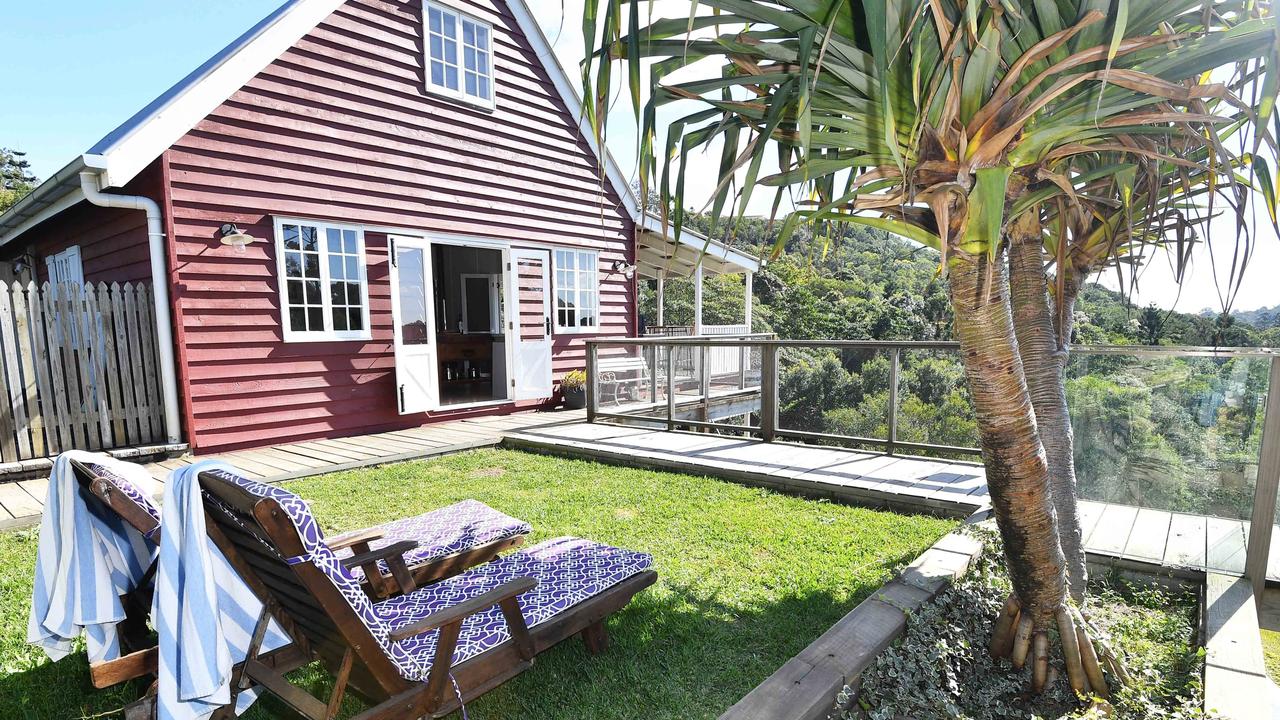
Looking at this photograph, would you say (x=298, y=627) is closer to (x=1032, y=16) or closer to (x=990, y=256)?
(x=990, y=256)

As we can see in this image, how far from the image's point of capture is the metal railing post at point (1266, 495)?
8.71 feet

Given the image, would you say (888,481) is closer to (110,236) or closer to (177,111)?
(177,111)

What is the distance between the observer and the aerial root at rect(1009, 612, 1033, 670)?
195 centimetres

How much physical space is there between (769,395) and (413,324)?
13.4 ft

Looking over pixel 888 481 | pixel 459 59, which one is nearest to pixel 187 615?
pixel 888 481

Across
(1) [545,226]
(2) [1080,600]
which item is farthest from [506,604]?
(1) [545,226]

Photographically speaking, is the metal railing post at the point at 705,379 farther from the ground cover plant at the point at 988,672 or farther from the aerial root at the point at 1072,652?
the aerial root at the point at 1072,652

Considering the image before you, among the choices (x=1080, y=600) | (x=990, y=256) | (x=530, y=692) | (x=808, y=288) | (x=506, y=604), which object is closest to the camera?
(x=990, y=256)

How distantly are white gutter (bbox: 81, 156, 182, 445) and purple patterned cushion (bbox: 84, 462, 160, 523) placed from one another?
4346 millimetres

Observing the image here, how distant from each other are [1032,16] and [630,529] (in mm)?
2988

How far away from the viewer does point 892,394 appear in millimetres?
4918

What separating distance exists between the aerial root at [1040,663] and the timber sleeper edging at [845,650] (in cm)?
37

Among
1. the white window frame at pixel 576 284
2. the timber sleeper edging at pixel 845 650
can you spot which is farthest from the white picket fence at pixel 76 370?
the timber sleeper edging at pixel 845 650

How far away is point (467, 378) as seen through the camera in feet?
33.7
